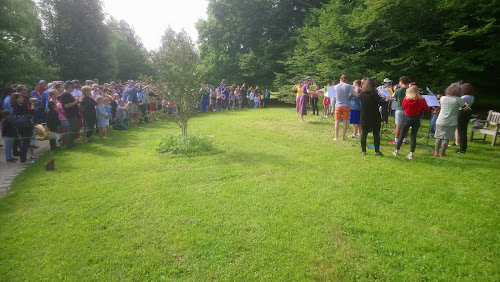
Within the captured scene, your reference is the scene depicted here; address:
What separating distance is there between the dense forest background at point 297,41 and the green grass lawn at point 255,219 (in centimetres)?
423

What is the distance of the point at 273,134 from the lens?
10867 mm

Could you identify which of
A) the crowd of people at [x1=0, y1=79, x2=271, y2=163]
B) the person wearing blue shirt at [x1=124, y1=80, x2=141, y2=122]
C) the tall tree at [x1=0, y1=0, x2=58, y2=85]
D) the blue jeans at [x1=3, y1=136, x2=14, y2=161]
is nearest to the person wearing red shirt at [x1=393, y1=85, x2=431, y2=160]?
the crowd of people at [x1=0, y1=79, x2=271, y2=163]

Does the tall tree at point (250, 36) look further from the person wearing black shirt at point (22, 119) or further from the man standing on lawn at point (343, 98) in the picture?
the person wearing black shirt at point (22, 119)

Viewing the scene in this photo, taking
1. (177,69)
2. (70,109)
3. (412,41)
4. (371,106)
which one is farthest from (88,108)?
(412,41)

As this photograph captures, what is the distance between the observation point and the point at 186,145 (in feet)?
27.3

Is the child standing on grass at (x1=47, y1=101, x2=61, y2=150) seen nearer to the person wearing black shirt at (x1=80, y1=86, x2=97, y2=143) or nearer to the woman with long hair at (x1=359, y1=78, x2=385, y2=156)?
the person wearing black shirt at (x1=80, y1=86, x2=97, y2=143)

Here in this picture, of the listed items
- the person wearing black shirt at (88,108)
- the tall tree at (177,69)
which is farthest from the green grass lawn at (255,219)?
→ the person wearing black shirt at (88,108)

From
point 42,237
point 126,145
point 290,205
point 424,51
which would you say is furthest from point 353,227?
point 424,51

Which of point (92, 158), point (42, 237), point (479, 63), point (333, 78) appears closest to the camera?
point (42, 237)

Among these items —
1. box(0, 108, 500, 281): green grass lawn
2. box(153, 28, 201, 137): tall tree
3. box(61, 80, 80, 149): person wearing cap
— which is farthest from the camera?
box(61, 80, 80, 149): person wearing cap

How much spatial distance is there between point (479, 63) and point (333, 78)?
8230mm

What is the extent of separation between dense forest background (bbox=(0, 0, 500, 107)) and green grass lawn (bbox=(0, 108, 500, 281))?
167 inches

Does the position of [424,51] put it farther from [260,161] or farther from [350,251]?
[350,251]

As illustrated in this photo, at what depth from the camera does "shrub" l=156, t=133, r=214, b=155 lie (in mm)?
8203
